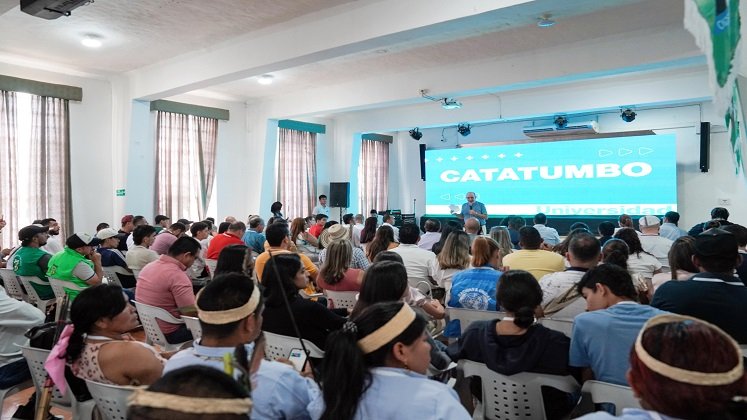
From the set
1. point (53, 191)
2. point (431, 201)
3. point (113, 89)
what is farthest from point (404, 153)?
point (53, 191)

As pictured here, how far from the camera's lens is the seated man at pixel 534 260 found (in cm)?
364

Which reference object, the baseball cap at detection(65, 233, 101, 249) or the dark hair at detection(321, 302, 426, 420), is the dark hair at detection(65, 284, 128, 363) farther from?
the baseball cap at detection(65, 233, 101, 249)

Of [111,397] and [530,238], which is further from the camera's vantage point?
[530,238]

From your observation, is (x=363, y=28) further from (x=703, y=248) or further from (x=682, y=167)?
(x=682, y=167)

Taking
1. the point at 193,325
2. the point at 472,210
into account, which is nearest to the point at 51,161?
the point at 193,325

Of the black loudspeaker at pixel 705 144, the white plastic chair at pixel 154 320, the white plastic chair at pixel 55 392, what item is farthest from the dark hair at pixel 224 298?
the black loudspeaker at pixel 705 144

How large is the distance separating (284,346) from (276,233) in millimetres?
1774

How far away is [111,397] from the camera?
1817mm

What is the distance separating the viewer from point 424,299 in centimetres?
298

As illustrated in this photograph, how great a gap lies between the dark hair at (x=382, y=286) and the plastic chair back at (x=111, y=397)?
980 mm

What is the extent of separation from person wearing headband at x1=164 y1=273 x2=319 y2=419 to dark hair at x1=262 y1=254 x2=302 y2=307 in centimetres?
59

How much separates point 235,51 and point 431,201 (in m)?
6.92

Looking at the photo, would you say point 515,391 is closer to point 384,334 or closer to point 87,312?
point 384,334

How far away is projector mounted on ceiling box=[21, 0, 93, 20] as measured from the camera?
407 centimetres
